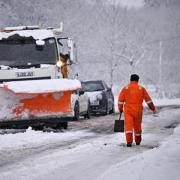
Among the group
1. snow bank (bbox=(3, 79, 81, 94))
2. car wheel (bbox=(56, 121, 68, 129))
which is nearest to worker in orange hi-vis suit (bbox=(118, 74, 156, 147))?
snow bank (bbox=(3, 79, 81, 94))

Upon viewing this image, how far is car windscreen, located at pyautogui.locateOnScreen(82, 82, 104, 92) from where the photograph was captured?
917 inches

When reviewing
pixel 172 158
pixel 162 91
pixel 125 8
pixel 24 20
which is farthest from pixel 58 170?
pixel 125 8

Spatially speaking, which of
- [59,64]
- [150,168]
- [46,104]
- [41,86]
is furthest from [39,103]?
[150,168]

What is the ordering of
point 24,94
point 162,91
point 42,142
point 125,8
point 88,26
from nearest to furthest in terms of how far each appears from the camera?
point 42,142 → point 24,94 → point 162,91 → point 88,26 → point 125,8

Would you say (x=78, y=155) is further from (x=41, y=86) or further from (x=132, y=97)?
(x=41, y=86)

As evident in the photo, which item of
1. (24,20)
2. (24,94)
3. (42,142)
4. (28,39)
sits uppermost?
(24,20)

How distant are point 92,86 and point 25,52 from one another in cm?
800

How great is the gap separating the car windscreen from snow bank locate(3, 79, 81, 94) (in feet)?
28.2

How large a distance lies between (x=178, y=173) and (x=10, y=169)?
2823 millimetres

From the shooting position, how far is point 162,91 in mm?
51688

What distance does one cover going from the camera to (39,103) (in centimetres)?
1496

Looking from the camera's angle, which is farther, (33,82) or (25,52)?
(25,52)

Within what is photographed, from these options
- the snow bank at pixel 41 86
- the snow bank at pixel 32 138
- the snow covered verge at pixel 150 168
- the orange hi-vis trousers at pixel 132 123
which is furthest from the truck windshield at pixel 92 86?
the snow covered verge at pixel 150 168

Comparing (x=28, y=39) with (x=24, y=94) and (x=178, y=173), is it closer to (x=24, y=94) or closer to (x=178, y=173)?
→ (x=24, y=94)
